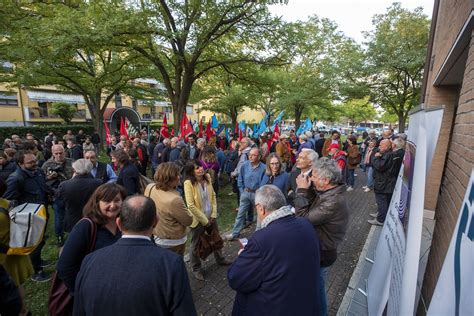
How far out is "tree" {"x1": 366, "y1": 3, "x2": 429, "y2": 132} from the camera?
14141mm

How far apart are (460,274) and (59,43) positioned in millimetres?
10764

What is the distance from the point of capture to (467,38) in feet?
9.89

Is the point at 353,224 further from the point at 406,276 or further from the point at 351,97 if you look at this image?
the point at 351,97

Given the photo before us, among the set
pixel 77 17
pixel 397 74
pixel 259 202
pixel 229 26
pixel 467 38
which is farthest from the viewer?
pixel 397 74

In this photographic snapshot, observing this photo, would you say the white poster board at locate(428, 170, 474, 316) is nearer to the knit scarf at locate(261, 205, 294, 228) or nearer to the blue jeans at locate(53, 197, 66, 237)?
the knit scarf at locate(261, 205, 294, 228)

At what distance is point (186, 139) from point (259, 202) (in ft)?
28.3

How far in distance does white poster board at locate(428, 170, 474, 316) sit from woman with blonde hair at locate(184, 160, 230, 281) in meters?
2.97

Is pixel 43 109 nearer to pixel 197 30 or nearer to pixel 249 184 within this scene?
pixel 197 30

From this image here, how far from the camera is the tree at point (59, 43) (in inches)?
327

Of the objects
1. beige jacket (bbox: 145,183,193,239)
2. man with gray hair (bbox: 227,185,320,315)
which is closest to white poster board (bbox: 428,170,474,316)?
man with gray hair (bbox: 227,185,320,315)

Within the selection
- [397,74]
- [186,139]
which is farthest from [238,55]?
[397,74]

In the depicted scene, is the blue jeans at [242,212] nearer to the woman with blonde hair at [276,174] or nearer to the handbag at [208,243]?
the woman with blonde hair at [276,174]

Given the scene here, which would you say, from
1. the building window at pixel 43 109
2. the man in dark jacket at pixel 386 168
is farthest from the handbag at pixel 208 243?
the building window at pixel 43 109

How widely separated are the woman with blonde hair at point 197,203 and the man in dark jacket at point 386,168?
393cm
